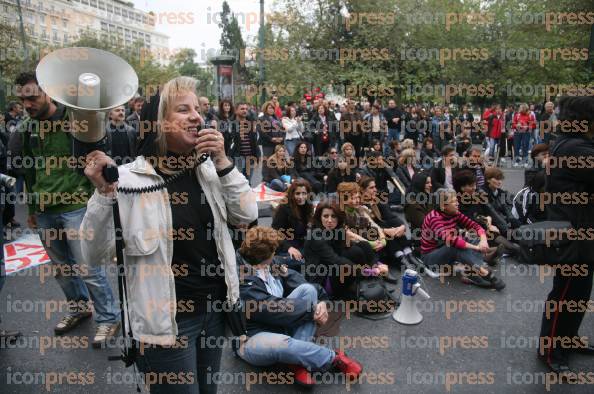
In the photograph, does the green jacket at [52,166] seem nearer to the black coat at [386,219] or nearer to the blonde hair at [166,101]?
the blonde hair at [166,101]

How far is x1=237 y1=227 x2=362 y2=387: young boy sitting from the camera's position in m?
3.06

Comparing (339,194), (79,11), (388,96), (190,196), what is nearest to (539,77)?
(388,96)

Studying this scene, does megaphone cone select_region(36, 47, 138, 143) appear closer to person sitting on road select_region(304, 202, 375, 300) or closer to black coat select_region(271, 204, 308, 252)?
person sitting on road select_region(304, 202, 375, 300)

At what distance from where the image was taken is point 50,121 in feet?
10.6

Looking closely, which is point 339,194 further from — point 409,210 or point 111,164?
point 111,164

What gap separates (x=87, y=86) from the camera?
5.33 feet

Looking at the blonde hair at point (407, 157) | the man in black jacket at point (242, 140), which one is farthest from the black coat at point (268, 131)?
the blonde hair at point (407, 157)

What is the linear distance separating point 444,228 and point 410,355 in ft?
6.63

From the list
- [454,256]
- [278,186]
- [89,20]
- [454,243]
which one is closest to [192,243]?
[454,243]

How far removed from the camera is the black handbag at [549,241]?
2844 millimetres

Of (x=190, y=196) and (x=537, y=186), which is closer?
(x=190, y=196)

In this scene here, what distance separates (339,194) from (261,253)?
6.27 feet

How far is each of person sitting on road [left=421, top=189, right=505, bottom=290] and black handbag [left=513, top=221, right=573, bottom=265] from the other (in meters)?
1.99

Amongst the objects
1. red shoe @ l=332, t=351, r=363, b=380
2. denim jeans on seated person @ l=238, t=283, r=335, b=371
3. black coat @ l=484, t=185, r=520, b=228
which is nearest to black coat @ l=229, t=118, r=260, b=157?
black coat @ l=484, t=185, r=520, b=228
